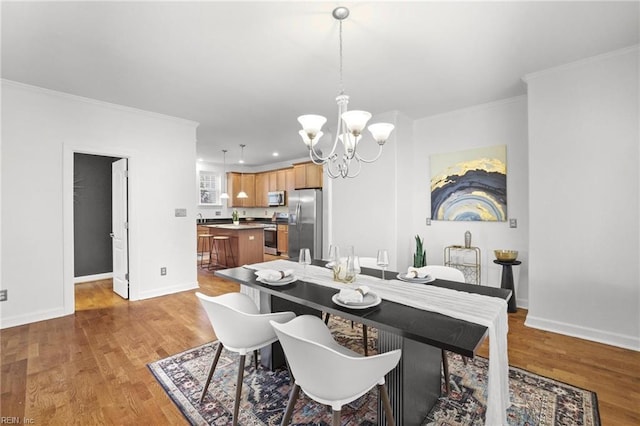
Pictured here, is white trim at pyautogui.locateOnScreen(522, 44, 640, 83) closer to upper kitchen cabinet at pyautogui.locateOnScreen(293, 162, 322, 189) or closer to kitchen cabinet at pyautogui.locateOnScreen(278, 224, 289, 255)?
upper kitchen cabinet at pyautogui.locateOnScreen(293, 162, 322, 189)

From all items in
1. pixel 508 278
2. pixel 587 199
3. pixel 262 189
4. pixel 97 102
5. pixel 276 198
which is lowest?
pixel 508 278

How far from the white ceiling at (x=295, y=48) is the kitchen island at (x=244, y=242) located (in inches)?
110

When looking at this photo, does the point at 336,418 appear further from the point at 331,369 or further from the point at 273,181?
the point at 273,181

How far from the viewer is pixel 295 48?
2.50 meters

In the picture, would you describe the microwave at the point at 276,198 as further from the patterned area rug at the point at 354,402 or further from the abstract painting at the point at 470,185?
the patterned area rug at the point at 354,402

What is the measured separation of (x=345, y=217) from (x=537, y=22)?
3.10m

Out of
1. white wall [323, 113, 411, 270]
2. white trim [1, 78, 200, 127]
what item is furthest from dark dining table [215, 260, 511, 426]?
white trim [1, 78, 200, 127]

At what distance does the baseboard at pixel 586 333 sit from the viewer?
8.58 feet

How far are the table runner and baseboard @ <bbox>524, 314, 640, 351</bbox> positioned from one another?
1.68 m

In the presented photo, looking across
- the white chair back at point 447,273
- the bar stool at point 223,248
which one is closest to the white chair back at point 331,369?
the white chair back at point 447,273

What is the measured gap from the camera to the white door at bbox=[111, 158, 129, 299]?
408 cm

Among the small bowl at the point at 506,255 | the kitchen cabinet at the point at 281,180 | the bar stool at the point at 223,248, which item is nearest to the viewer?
the small bowl at the point at 506,255

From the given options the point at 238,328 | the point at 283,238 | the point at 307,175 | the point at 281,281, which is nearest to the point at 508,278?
the point at 281,281

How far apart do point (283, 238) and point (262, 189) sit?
1.82 meters
